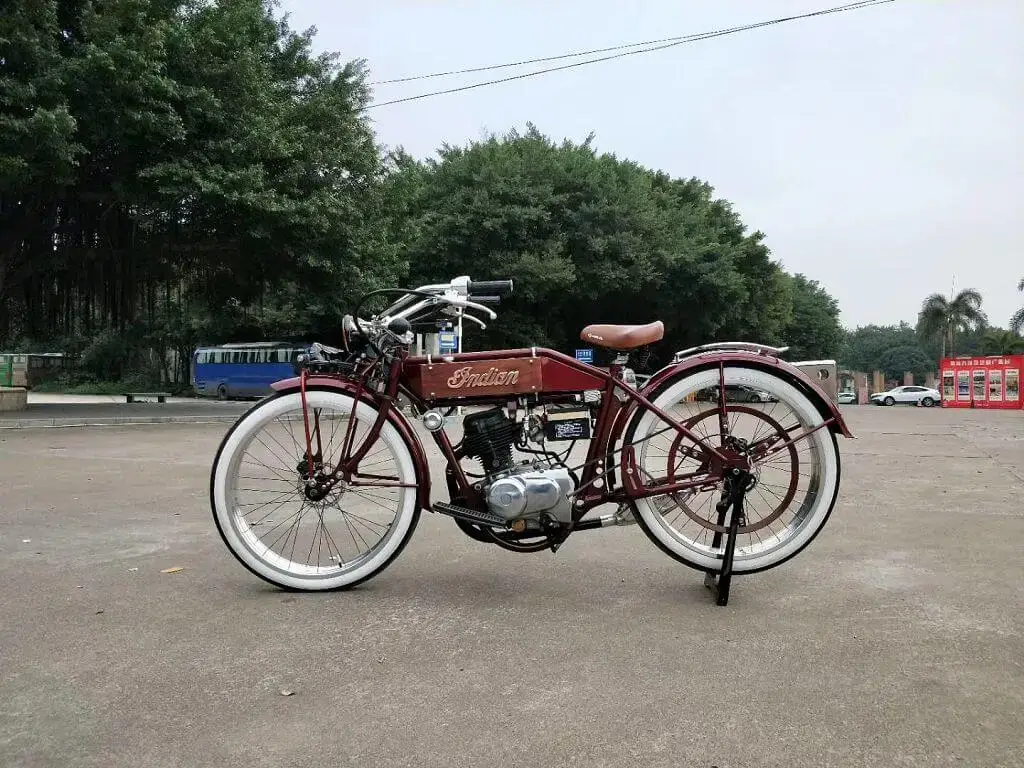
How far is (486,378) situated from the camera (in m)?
3.63

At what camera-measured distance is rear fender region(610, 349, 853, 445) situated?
148 inches

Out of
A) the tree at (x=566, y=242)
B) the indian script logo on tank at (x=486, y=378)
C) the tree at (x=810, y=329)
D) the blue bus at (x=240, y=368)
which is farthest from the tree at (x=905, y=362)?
the indian script logo on tank at (x=486, y=378)

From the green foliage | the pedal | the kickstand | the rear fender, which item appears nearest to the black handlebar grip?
the rear fender

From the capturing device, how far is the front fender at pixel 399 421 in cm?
374

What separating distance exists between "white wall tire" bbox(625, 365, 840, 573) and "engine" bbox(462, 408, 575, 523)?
0.38 m

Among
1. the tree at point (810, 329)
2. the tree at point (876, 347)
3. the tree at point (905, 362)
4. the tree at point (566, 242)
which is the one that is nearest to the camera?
the tree at point (566, 242)

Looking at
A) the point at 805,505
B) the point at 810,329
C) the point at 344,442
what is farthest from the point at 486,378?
the point at 810,329

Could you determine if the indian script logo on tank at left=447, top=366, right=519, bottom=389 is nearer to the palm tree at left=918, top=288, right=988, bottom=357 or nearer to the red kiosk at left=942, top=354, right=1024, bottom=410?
the red kiosk at left=942, top=354, right=1024, bottom=410

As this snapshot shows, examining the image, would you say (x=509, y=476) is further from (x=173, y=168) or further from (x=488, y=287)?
(x=173, y=168)

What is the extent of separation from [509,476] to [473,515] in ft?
0.78

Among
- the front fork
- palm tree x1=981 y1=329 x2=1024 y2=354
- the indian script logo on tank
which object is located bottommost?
the front fork

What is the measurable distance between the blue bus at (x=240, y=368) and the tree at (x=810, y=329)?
96.1ft

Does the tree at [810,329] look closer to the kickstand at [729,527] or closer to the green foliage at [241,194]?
the green foliage at [241,194]

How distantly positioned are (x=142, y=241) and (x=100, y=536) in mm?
15096
